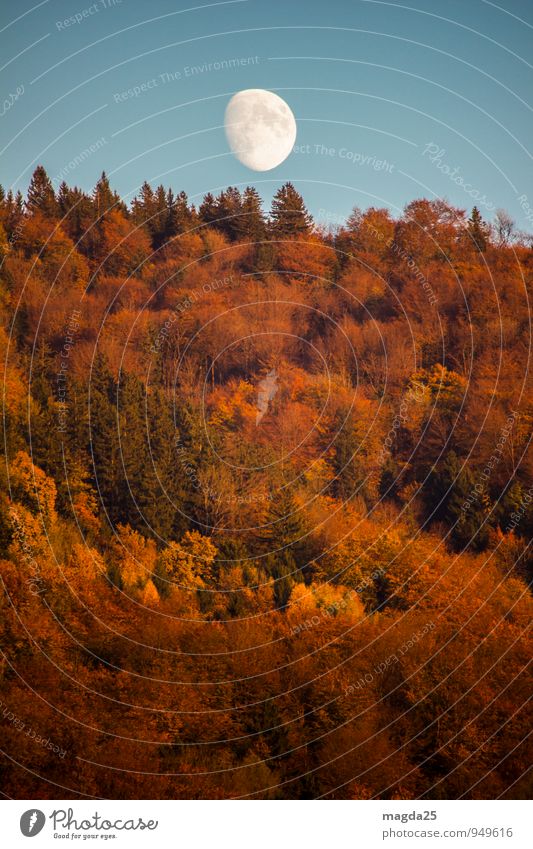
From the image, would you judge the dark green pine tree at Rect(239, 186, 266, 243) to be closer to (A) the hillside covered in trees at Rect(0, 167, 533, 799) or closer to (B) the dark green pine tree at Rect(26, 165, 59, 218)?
(A) the hillside covered in trees at Rect(0, 167, 533, 799)

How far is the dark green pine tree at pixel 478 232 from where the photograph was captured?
3268 inches

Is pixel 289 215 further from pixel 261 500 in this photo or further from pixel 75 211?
pixel 261 500

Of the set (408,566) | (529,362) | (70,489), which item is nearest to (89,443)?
(70,489)

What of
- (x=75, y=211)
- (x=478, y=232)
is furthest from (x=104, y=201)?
(x=478, y=232)

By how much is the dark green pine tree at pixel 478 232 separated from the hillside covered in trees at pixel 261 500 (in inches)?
8.0

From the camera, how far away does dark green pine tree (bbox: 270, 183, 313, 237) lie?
8744 cm

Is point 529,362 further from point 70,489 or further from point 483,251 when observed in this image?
point 70,489

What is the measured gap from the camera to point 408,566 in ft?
197

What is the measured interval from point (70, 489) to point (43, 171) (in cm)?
4224
